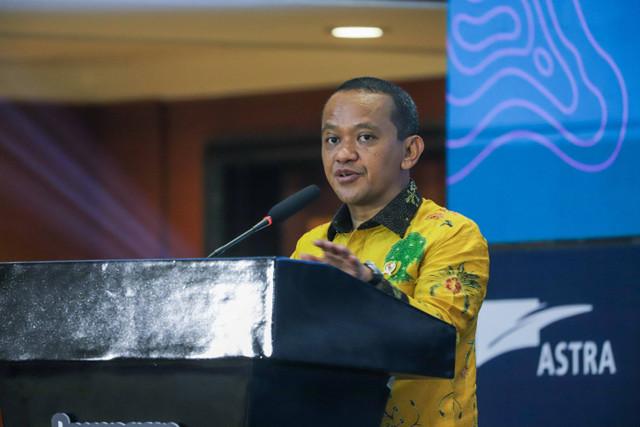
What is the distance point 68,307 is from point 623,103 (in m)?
2.23

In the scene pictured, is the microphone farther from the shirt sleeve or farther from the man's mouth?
the shirt sleeve

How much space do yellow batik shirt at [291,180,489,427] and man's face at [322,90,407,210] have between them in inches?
2.6

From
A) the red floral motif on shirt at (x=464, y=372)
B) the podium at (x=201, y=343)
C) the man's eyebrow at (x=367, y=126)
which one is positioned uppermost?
the man's eyebrow at (x=367, y=126)

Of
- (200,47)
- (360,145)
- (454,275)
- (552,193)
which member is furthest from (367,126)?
(200,47)

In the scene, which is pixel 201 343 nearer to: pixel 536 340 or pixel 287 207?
pixel 287 207

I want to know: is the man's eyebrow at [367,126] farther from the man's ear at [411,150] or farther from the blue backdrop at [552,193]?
the blue backdrop at [552,193]

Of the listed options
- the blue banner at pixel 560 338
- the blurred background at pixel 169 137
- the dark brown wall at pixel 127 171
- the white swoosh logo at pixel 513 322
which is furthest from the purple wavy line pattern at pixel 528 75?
the dark brown wall at pixel 127 171

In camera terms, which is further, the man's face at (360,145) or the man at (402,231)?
the man's face at (360,145)

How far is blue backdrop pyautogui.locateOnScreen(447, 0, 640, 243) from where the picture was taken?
2.92 metres

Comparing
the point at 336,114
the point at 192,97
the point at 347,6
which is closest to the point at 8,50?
the point at 192,97

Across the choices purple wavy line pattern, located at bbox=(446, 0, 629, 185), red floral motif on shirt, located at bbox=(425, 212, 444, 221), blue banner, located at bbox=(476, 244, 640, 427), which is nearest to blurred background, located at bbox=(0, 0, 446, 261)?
purple wavy line pattern, located at bbox=(446, 0, 629, 185)

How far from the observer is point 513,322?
9.53ft

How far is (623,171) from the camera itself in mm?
2908

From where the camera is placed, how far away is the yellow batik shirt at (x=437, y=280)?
1.46 metres
